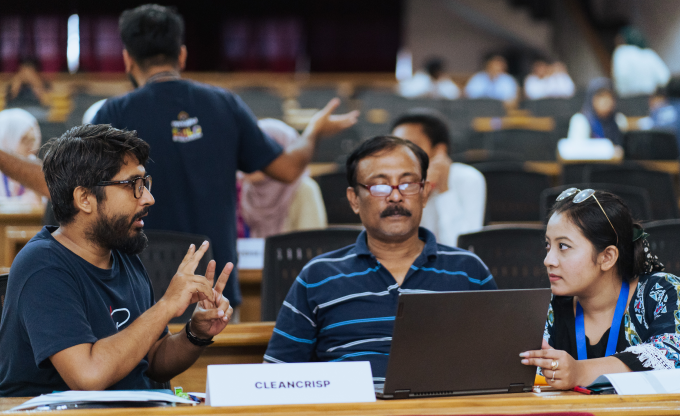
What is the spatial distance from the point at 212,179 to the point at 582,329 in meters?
1.37

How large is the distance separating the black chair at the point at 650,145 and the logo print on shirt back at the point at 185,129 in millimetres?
4417

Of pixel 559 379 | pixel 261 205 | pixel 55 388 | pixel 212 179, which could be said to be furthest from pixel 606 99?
pixel 55 388

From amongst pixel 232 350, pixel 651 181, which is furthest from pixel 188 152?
pixel 651 181

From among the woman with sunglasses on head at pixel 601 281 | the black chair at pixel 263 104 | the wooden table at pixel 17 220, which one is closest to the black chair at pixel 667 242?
the woman with sunglasses on head at pixel 601 281

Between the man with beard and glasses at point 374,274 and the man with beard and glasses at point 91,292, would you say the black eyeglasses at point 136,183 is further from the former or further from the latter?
the man with beard and glasses at point 374,274

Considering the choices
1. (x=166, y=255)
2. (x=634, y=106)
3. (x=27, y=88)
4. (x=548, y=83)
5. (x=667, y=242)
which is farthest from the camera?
(x=548, y=83)

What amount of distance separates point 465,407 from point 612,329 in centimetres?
69

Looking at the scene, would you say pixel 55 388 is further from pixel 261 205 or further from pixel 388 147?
pixel 261 205

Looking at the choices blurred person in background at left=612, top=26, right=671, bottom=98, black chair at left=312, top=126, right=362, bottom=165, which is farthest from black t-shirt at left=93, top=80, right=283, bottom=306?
blurred person in background at left=612, top=26, right=671, bottom=98

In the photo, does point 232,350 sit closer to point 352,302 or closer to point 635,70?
point 352,302

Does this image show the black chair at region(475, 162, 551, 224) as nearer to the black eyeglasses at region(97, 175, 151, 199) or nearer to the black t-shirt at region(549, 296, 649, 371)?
the black t-shirt at region(549, 296, 649, 371)

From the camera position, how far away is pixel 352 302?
1.91 metres

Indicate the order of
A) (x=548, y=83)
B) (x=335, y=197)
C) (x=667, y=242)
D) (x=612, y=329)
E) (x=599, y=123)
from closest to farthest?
1. (x=612, y=329)
2. (x=667, y=242)
3. (x=335, y=197)
4. (x=599, y=123)
5. (x=548, y=83)

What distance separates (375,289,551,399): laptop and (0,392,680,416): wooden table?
5 centimetres
